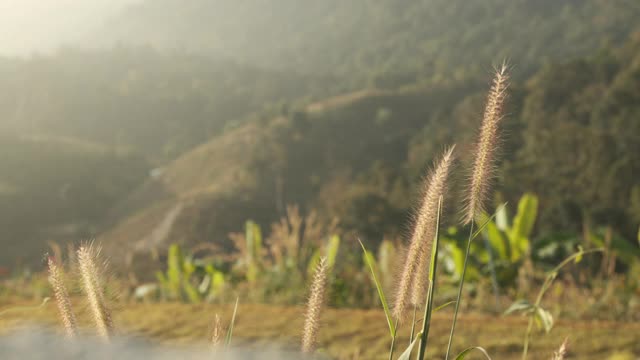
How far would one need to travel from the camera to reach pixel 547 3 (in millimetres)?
125312

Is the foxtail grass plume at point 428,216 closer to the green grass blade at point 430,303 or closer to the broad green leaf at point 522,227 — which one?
the green grass blade at point 430,303

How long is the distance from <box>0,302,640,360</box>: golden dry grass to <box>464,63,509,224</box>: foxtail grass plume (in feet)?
3.05

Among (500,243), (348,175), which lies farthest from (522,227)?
(348,175)

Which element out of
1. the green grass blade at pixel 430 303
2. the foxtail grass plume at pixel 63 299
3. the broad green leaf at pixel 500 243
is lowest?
the broad green leaf at pixel 500 243

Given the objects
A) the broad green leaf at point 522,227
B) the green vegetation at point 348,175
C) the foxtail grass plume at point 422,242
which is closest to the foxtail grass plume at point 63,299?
the green vegetation at point 348,175

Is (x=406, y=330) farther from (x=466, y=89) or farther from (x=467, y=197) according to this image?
(x=466, y=89)

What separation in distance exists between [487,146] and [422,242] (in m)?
0.16

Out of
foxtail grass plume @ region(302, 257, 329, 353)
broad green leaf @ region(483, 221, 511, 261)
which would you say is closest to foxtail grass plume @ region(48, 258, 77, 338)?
foxtail grass plume @ region(302, 257, 329, 353)

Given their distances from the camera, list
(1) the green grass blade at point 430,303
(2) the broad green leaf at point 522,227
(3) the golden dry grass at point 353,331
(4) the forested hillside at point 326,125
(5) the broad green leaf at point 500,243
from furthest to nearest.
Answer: (4) the forested hillside at point 326,125, (2) the broad green leaf at point 522,227, (5) the broad green leaf at point 500,243, (3) the golden dry grass at point 353,331, (1) the green grass blade at point 430,303

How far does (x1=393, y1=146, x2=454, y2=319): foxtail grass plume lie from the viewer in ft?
2.90

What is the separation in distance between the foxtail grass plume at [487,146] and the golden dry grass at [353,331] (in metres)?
0.93

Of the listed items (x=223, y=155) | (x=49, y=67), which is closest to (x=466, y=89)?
(x=223, y=155)

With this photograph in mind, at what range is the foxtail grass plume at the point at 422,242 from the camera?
88 centimetres

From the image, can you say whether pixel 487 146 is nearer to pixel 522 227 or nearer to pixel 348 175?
pixel 522 227
